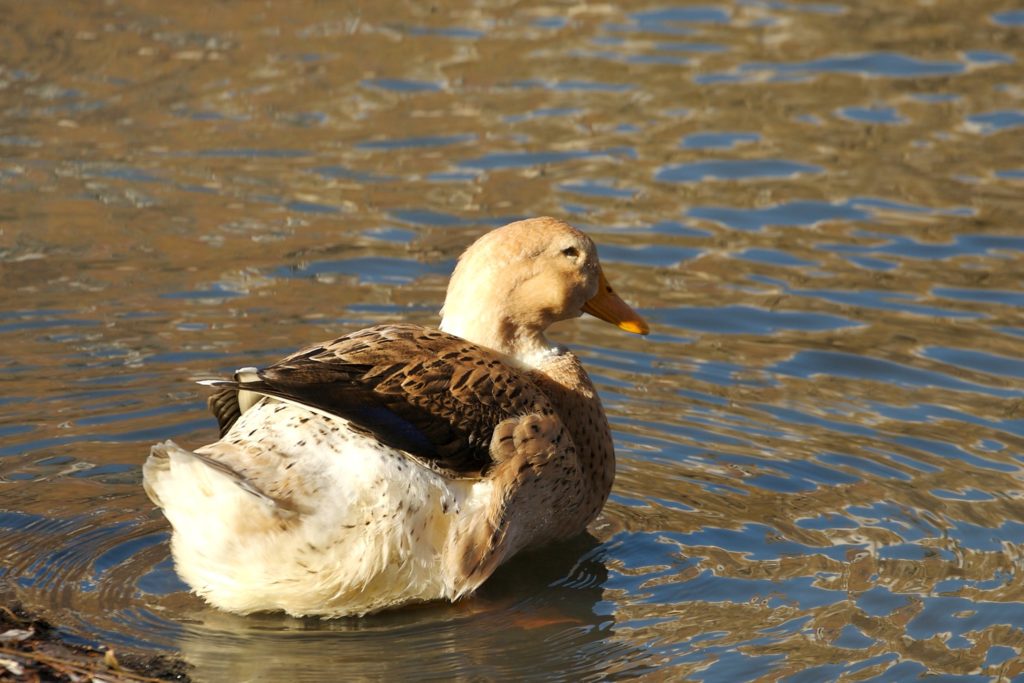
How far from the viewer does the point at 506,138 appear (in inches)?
500

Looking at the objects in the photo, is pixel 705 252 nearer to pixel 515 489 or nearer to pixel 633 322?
pixel 633 322

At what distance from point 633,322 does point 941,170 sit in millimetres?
4957

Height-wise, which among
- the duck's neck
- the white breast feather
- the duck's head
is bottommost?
the white breast feather

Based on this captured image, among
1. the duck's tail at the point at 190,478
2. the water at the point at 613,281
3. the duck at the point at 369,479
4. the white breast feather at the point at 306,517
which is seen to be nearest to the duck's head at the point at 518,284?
the duck at the point at 369,479

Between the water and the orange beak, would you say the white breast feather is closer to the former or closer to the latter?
the water


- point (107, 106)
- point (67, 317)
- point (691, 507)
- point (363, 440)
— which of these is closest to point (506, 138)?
point (107, 106)

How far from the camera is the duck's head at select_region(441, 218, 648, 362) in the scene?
732cm

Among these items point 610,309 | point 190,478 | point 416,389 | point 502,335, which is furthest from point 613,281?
point 190,478

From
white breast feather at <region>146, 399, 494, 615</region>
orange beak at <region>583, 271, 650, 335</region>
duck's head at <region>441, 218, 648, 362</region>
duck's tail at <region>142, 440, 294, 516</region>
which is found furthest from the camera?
orange beak at <region>583, 271, 650, 335</region>

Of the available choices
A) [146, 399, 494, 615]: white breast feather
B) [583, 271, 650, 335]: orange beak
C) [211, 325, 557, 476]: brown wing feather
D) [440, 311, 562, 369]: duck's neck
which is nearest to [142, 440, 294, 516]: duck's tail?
[146, 399, 494, 615]: white breast feather

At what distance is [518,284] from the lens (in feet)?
24.1

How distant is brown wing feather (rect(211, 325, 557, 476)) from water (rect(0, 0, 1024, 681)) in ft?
2.43

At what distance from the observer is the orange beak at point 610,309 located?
7789 mm

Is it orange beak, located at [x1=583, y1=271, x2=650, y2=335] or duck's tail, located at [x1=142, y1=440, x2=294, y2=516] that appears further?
orange beak, located at [x1=583, y1=271, x2=650, y2=335]
